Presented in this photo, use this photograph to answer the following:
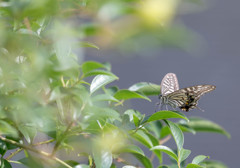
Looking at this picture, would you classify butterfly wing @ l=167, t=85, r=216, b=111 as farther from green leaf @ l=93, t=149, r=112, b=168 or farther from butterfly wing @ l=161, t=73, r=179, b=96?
green leaf @ l=93, t=149, r=112, b=168

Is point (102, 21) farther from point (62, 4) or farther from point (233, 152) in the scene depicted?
point (233, 152)

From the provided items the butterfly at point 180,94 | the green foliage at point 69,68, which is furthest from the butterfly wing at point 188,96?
the green foliage at point 69,68

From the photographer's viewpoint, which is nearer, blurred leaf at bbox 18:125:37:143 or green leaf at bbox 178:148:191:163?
blurred leaf at bbox 18:125:37:143

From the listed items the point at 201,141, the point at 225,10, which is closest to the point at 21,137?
the point at 201,141

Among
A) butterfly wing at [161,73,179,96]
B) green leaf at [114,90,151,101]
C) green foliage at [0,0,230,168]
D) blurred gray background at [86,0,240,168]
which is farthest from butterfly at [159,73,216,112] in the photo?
blurred gray background at [86,0,240,168]

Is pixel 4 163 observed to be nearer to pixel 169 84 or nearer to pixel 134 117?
pixel 134 117

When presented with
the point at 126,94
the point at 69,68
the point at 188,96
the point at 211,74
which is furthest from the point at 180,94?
the point at 211,74

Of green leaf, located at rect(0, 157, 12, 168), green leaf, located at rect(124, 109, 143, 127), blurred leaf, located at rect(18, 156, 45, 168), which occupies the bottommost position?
green leaf, located at rect(0, 157, 12, 168)
